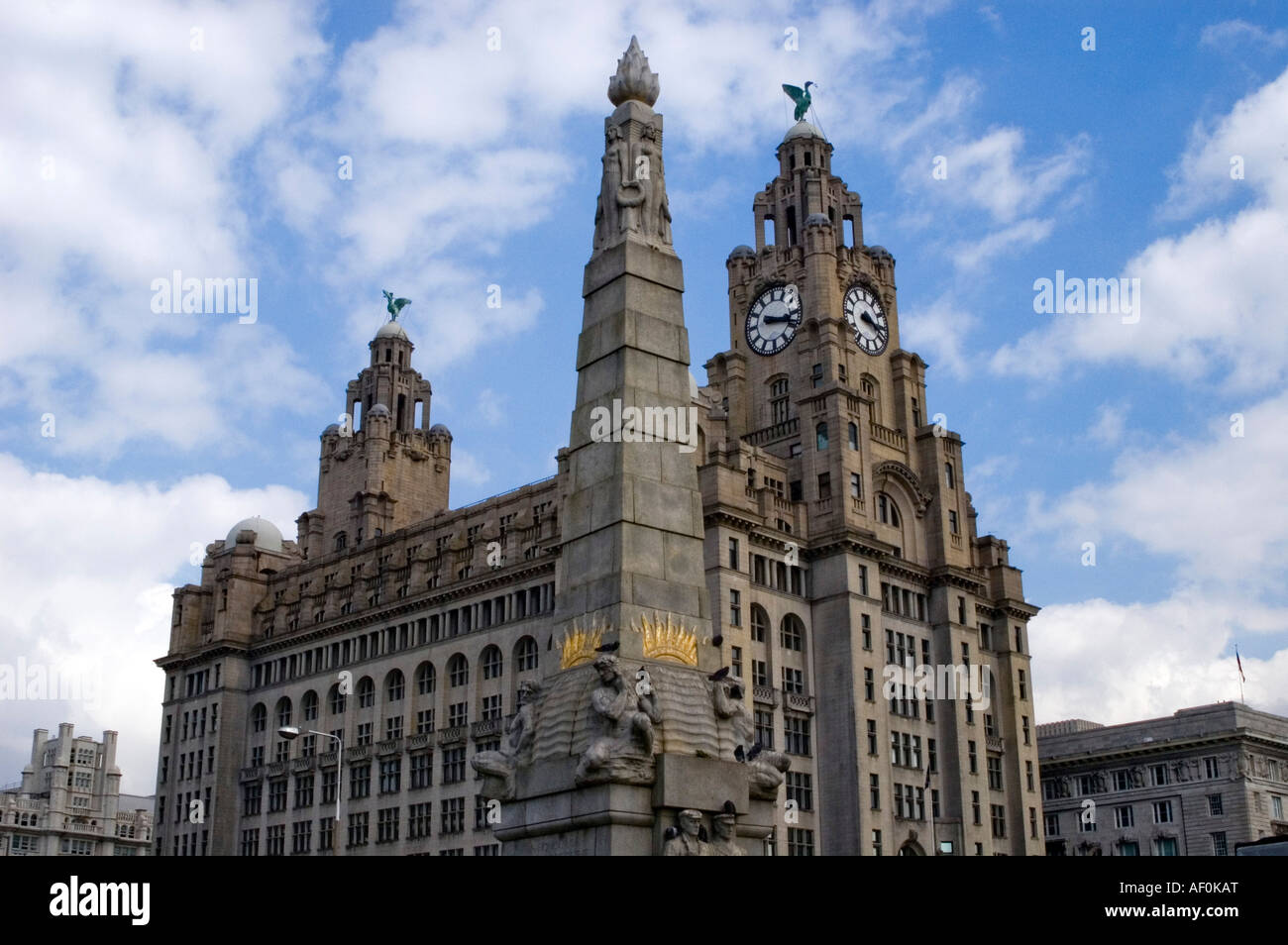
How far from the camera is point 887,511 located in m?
89.4

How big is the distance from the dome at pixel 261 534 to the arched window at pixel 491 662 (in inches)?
1263

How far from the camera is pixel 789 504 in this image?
84000 millimetres

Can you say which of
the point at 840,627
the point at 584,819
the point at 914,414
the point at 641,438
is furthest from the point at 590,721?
the point at 914,414

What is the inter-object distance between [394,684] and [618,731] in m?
71.4

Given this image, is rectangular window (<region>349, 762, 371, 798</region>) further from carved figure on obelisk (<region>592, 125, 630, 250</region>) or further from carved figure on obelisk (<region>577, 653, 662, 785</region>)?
carved figure on obelisk (<region>577, 653, 662, 785</region>)

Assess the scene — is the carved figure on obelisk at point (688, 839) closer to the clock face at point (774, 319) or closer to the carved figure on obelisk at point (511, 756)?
the carved figure on obelisk at point (511, 756)

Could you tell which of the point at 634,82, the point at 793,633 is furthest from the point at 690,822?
the point at 793,633

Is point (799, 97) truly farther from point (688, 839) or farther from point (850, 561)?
point (688, 839)

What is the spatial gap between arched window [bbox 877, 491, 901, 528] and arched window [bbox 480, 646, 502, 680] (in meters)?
25.0

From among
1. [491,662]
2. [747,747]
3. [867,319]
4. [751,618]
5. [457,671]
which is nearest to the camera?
[747,747]

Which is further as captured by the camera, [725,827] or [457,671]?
[457,671]

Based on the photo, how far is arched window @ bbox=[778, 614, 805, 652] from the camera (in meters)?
81.0

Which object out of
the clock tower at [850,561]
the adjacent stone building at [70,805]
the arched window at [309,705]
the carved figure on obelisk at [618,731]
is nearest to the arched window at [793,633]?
the clock tower at [850,561]

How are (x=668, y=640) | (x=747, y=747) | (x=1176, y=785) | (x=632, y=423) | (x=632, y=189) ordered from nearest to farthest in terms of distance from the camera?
Answer: (x=668, y=640)
(x=747, y=747)
(x=632, y=423)
(x=632, y=189)
(x=1176, y=785)
